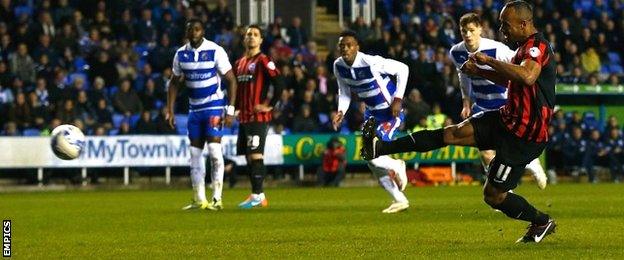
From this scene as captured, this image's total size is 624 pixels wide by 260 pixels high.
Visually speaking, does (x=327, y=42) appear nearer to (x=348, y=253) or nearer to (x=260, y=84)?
(x=260, y=84)

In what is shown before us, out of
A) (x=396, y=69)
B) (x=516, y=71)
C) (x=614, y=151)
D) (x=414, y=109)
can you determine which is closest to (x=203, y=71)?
(x=396, y=69)

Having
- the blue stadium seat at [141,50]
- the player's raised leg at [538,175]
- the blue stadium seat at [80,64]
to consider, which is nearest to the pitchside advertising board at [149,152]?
the blue stadium seat at [80,64]

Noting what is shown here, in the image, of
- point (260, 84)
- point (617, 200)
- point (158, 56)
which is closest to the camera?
point (260, 84)

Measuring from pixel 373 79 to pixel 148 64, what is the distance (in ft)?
42.9

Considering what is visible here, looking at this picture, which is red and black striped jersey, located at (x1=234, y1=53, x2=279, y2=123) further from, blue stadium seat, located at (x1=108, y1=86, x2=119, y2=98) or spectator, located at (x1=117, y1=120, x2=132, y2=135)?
blue stadium seat, located at (x1=108, y1=86, x2=119, y2=98)

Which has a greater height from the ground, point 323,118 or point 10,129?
point 10,129

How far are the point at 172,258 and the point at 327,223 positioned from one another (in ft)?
13.3

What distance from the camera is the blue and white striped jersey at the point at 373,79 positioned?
49.7 ft

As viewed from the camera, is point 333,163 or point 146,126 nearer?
point 146,126

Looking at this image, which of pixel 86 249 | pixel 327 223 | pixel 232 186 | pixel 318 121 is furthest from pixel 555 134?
pixel 86 249

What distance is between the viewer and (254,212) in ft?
49.6

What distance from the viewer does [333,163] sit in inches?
1055

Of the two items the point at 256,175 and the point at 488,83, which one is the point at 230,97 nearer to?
the point at 256,175

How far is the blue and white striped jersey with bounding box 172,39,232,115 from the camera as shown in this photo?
1591cm
